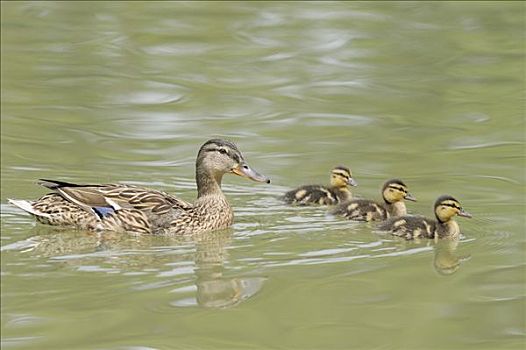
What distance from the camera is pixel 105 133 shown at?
9.37 meters

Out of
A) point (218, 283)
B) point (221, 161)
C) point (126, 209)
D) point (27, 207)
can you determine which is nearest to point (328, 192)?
point (221, 161)

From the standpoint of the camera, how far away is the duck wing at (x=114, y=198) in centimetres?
752

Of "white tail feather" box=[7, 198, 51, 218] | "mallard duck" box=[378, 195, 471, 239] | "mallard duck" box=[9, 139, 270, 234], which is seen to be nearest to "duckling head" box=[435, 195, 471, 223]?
"mallard duck" box=[378, 195, 471, 239]

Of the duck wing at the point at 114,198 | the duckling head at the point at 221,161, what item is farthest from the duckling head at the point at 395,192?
the duck wing at the point at 114,198

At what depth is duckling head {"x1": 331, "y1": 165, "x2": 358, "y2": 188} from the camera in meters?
8.24

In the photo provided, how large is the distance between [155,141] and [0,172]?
1109 millimetres

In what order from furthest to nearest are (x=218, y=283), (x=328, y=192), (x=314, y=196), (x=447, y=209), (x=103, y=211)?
(x=328, y=192) → (x=314, y=196) → (x=103, y=211) → (x=447, y=209) → (x=218, y=283)

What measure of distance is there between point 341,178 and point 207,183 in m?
0.83

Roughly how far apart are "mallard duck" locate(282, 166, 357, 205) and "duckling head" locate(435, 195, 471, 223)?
0.81m

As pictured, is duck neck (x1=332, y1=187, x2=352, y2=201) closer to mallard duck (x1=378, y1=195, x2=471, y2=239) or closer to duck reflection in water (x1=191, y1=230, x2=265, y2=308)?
mallard duck (x1=378, y1=195, x2=471, y2=239)

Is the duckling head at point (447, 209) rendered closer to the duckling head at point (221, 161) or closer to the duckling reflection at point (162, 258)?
the duckling head at point (221, 161)

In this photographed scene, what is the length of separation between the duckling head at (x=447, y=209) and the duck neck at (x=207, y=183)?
116 cm

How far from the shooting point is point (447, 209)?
7.37 meters

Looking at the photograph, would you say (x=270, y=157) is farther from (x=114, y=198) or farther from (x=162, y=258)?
(x=162, y=258)
